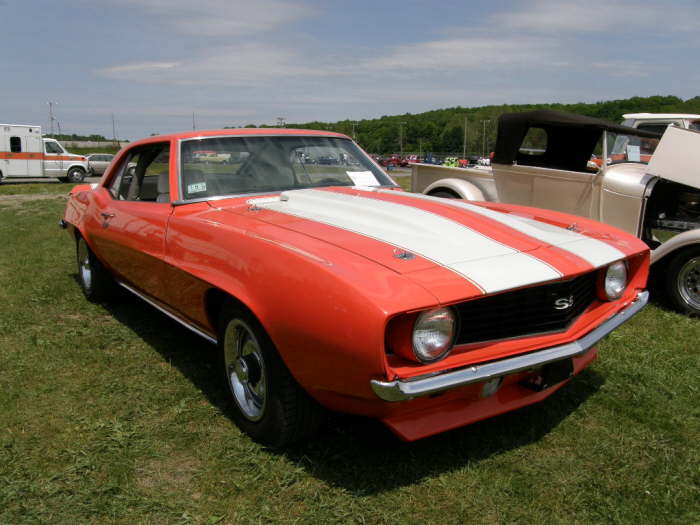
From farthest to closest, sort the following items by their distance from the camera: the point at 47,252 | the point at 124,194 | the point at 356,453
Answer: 1. the point at 47,252
2. the point at 124,194
3. the point at 356,453

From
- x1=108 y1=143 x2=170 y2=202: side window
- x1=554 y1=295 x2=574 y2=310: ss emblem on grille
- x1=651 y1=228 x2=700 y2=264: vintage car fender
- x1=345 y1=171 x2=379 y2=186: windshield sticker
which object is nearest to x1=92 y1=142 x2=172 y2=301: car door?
x1=108 y1=143 x2=170 y2=202: side window

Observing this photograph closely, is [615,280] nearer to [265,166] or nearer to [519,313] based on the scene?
[519,313]

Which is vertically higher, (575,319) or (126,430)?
(575,319)

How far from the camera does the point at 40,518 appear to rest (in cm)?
213

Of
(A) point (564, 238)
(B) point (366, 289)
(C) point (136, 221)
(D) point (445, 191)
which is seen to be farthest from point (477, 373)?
(D) point (445, 191)

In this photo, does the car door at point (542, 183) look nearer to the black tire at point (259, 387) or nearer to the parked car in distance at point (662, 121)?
the parked car in distance at point (662, 121)

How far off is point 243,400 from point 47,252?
5449 millimetres

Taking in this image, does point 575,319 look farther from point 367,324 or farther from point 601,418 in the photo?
point 367,324

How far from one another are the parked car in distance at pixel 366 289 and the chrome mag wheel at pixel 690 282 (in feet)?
6.06

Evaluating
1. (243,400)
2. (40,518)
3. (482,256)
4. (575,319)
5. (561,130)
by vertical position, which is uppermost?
(561,130)

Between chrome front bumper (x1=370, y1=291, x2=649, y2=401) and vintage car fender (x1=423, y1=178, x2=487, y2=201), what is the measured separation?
13.0ft

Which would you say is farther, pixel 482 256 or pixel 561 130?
pixel 561 130

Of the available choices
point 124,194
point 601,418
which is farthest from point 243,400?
point 124,194

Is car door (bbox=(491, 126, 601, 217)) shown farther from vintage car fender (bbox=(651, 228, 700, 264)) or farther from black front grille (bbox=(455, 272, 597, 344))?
black front grille (bbox=(455, 272, 597, 344))
